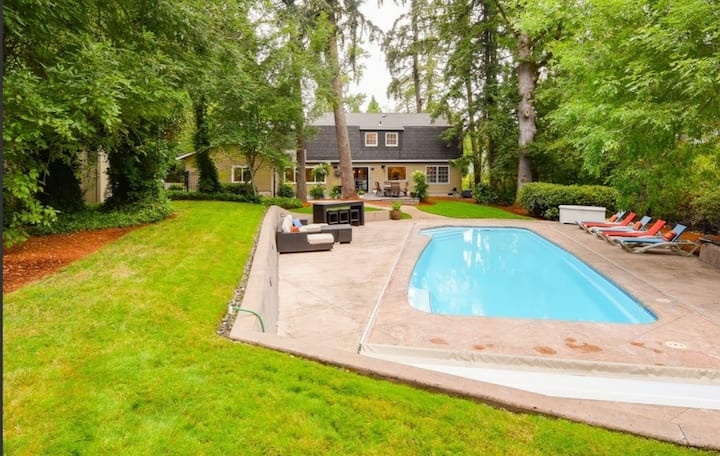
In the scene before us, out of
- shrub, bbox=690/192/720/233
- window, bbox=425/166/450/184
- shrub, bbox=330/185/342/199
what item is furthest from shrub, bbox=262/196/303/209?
shrub, bbox=690/192/720/233

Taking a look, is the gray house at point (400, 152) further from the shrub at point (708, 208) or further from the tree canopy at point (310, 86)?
the shrub at point (708, 208)

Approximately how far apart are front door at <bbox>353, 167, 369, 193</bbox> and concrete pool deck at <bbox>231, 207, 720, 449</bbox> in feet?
69.8

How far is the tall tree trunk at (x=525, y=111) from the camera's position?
22922 millimetres


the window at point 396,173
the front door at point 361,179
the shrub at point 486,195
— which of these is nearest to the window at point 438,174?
the window at point 396,173

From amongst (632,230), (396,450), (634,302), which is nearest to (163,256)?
(396,450)

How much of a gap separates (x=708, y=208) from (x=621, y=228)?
97.1 inches

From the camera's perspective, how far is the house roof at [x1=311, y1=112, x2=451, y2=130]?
3139cm

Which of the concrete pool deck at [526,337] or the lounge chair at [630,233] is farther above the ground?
the lounge chair at [630,233]

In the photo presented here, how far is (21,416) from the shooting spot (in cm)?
321

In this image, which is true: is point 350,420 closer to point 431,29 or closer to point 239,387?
point 239,387

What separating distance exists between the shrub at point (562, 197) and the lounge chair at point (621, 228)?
4107 mm

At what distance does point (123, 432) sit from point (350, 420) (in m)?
1.56

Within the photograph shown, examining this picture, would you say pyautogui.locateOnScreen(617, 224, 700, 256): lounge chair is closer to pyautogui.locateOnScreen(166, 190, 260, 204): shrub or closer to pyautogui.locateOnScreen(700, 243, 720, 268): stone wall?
pyautogui.locateOnScreen(700, 243, 720, 268): stone wall

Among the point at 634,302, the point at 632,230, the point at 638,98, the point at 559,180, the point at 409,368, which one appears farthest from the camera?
the point at 559,180
